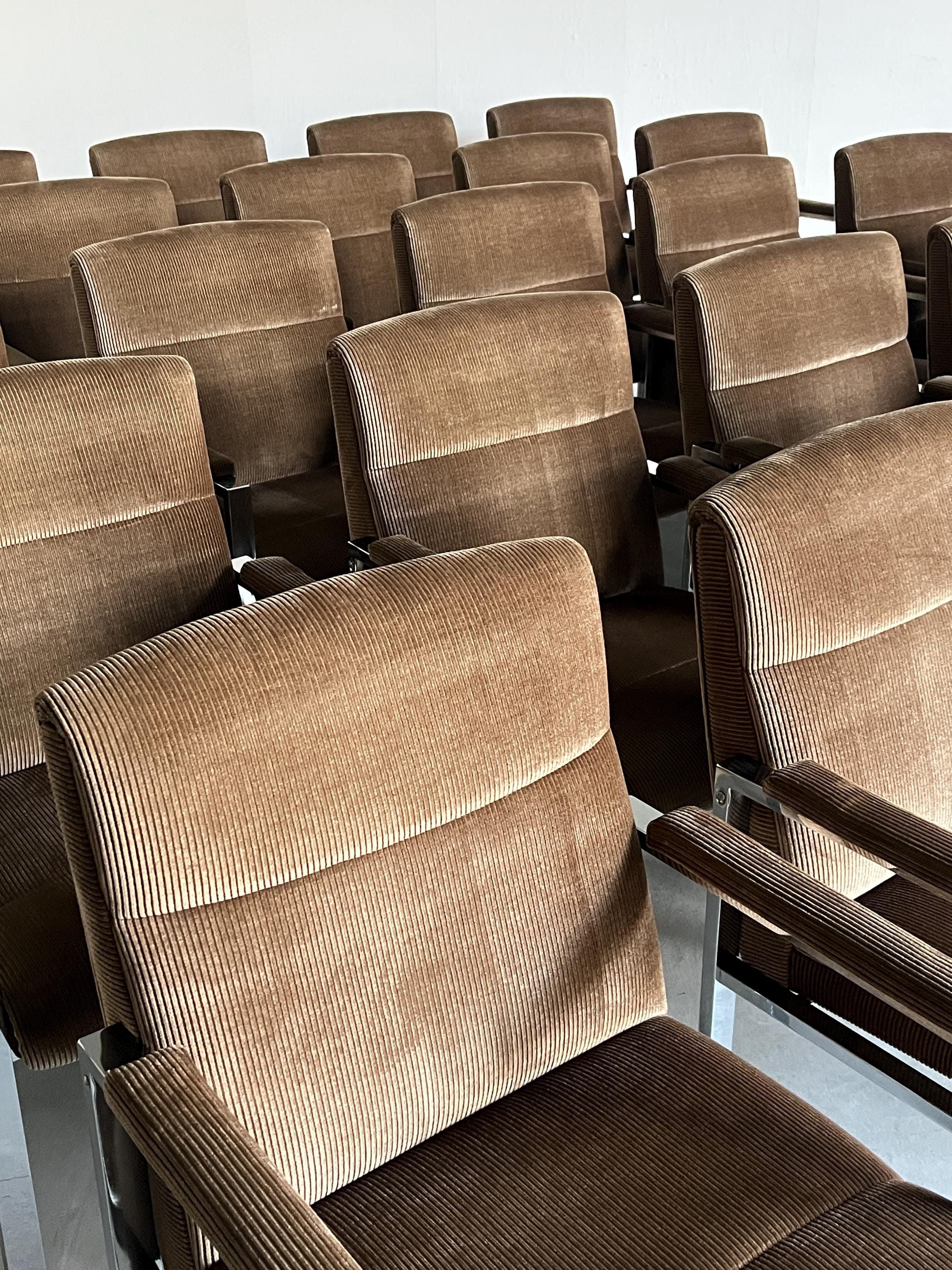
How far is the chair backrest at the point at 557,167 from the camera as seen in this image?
3.68 m

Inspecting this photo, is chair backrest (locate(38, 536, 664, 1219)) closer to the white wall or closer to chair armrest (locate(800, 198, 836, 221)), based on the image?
chair armrest (locate(800, 198, 836, 221))

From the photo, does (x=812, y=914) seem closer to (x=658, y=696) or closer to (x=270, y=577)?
(x=658, y=696)

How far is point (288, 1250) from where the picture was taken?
32.2 inches

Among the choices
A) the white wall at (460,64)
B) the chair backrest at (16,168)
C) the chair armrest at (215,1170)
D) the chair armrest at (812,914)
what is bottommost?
the chair armrest at (812,914)

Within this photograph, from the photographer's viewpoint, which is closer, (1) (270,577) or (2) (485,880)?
(2) (485,880)

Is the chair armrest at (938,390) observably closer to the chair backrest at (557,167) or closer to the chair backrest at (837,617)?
the chair backrest at (837,617)

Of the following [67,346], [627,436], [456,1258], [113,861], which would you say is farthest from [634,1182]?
[67,346]

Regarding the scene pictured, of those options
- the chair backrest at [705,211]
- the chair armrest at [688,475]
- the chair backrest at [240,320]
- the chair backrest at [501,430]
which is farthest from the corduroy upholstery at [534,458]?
the chair backrest at [705,211]

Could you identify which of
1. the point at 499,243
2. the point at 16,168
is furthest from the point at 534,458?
the point at 16,168

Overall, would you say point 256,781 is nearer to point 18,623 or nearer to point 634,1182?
point 634,1182

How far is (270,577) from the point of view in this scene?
1805 mm

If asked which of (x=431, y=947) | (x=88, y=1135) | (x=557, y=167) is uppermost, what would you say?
(x=557, y=167)

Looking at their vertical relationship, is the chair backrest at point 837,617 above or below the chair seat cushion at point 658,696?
above

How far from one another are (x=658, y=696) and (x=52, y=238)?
6.50 ft
